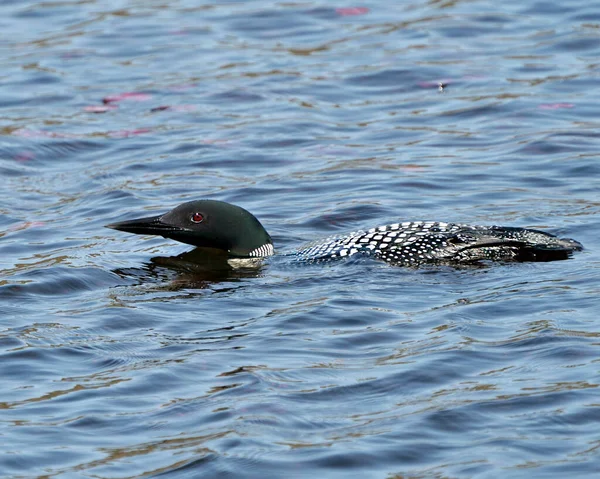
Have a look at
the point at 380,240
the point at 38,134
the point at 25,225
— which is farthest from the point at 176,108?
the point at 380,240

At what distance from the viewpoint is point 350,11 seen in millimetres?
14281

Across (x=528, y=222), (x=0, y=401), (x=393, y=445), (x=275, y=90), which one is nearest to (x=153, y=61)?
(x=275, y=90)

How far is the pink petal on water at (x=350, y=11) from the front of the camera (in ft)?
46.6

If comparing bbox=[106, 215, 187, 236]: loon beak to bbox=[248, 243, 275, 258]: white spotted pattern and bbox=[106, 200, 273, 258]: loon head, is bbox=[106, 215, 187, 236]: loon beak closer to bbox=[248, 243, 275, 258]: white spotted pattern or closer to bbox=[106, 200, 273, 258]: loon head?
bbox=[106, 200, 273, 258]: loon head

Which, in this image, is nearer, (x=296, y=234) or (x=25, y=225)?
(x=296, y=234)

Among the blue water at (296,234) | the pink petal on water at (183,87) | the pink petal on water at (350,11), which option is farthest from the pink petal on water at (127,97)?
the pink petal on water at (350,11)

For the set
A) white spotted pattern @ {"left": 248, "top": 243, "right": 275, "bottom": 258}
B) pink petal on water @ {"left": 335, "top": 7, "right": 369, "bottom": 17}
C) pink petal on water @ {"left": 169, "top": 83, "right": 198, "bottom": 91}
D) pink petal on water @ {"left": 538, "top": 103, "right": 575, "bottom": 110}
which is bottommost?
white spotted pattern @ {"left": 248, "top": 243, "right": 275, "bottom": 258}

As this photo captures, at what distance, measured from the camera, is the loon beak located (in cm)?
776

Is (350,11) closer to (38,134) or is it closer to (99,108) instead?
(99,108)

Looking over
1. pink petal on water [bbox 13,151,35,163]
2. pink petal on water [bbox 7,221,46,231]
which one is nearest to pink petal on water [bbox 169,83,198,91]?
pink petal on water [bbox 13,151,35,163]

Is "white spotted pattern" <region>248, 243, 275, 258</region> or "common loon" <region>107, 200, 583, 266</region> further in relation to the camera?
"white spotted pattern" <region>248, 243, 275, 258</region>

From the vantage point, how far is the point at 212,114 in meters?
11.4

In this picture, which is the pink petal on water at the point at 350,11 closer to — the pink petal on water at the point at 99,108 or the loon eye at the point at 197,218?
the pink petal on water at the point at 99,108

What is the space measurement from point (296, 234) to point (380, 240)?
46.0 inches
